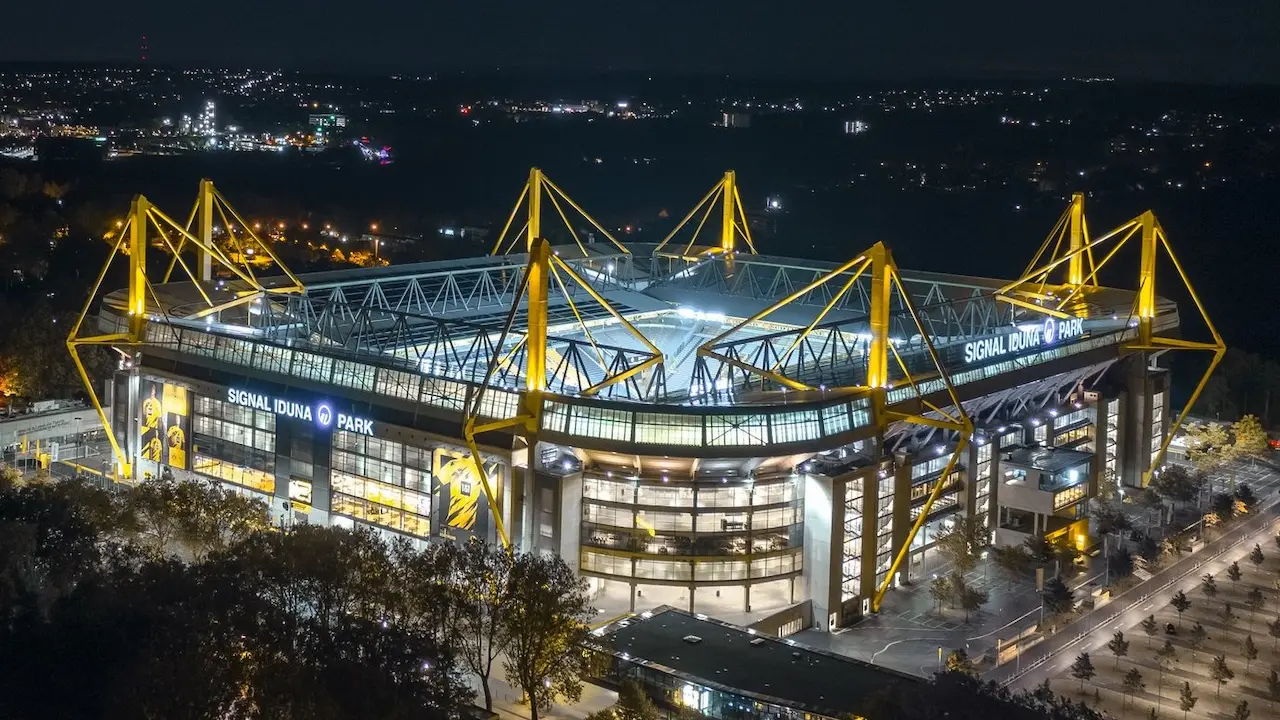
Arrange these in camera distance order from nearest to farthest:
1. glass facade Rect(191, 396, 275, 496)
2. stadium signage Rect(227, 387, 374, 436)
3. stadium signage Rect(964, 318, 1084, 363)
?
stadium signage Rect(227, 387, 374, 436), glass facade Rect(191, 396, 275, 496), stadium signage Rect(964, 318, 1084, 363)

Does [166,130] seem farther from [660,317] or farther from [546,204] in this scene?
[660,317]

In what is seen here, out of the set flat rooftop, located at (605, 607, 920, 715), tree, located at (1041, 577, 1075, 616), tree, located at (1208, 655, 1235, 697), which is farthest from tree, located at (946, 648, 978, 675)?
tree, located at (1208, 655, 1235, 697)

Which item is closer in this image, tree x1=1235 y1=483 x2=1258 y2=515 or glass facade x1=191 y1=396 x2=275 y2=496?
glass facade x1=191 y1=396 x2=275 y2=496

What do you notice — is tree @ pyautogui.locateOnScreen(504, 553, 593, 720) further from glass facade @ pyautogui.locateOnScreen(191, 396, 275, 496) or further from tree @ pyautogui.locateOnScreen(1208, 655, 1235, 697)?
glass facade @ pyautogui.locateOnScreen(191, 396, 275, 496)

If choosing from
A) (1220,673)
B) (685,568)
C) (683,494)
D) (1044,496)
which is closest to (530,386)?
(683,494)

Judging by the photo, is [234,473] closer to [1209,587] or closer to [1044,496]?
[1044,496]

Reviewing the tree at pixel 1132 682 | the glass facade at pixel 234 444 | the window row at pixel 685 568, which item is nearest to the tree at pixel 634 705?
the window row at pixel 685 568
